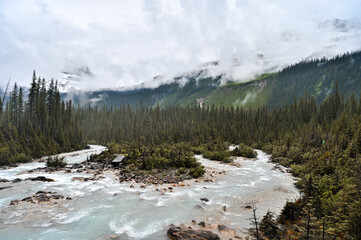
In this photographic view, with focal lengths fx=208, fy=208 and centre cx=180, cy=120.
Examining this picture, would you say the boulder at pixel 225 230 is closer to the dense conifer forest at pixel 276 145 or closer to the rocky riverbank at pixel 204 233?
the rocky riverbank at pixel 204 233

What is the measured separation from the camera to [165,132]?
287ft

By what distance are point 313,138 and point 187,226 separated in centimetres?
5004

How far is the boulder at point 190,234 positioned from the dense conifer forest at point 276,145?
3205 millimetres

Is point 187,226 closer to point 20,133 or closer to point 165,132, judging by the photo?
point 20,133

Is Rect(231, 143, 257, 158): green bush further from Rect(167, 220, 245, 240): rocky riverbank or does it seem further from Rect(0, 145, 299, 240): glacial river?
Rect(167, 220, 245, 240): rocky riverbank

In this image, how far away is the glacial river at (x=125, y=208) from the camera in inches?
489

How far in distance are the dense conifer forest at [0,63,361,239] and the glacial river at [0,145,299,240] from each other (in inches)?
125

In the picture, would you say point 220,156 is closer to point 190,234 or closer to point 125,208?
point 125,208

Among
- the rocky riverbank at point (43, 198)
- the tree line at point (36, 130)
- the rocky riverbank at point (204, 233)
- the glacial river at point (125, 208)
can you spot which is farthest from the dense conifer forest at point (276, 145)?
the rocky riverbank at point (43, 198)

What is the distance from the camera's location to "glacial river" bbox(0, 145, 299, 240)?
1242 centimetres

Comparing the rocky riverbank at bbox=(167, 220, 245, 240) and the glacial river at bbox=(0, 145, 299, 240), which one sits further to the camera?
the glacial river at bbox=(0, 145, 299, 240)

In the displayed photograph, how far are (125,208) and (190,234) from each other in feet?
23.5

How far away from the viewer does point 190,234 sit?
35.7ft

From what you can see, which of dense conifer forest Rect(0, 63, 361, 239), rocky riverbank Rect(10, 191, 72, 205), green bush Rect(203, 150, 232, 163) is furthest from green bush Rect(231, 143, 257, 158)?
rocky riverbank Rect(10, 191, 72, 205)
